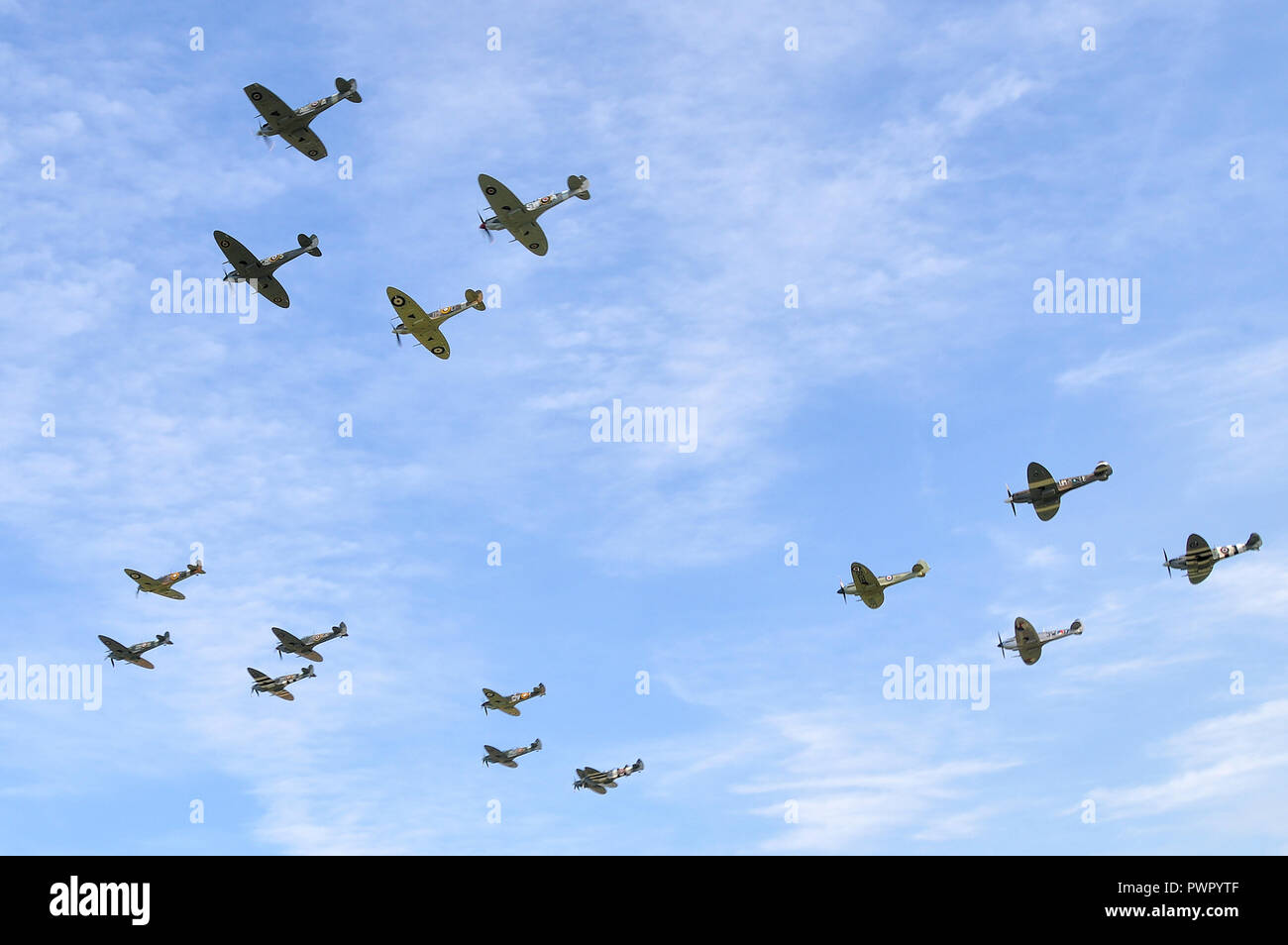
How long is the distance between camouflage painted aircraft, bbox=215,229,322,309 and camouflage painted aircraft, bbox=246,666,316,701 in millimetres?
36268

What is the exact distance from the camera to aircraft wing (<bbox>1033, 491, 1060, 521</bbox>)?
102 m

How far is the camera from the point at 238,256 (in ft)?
341

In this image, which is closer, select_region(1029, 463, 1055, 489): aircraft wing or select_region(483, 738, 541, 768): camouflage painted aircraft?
select_region(1029, 463, 1055, 489): aircraft wing

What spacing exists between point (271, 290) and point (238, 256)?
4.66 meters

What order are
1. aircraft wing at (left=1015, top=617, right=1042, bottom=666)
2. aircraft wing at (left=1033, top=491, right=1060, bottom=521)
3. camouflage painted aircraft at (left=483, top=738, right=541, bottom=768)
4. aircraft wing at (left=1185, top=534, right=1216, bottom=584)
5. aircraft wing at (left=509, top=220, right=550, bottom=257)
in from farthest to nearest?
camouflage painted aircraft at (left=483, top=738, right=541, bottom=768) < aircraft wing at (left=1015, top=617, right=1042, bottom=666) < aircraft wing at (left=509, top=220, right=550, bottom=257) < aircraft wing at (left=1033, top=491, right=1060, bottom=521) < aircraft wing at (left=1185, top=534, right=1216, bottom=584)

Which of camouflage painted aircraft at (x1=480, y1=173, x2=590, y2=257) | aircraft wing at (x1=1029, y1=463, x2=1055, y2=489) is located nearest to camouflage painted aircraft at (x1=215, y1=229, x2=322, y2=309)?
camouflage painted aircraft at (x1=480, y1=173, x2=590, y2=257)

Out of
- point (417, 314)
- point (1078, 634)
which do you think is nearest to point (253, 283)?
point (417, 314)

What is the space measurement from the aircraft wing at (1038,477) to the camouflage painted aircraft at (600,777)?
47.4m

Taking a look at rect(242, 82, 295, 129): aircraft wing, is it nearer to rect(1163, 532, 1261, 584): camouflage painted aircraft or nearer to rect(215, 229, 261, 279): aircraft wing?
rect(215, 229, 261, 279): aircraft wing

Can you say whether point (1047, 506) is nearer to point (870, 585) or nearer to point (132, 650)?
point (870, 585)

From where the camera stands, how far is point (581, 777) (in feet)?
379
